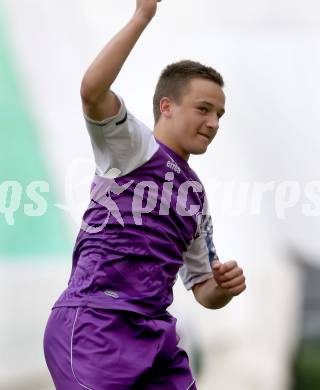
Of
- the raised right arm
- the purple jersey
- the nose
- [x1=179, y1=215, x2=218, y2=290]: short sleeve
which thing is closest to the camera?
the raised right arm

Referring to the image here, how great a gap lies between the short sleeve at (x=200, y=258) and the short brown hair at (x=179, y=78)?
0.89 ft

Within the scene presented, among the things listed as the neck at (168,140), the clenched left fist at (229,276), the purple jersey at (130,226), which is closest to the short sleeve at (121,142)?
the purple jersey at (130,226)

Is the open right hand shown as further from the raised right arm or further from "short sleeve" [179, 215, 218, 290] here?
"short sleeve" [179, 215, 218, 290]

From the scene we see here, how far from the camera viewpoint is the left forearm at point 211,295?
1817 mm

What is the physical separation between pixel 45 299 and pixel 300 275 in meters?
0.84

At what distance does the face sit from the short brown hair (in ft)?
0.05

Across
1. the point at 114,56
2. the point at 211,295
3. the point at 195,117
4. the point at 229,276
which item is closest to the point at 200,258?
the point at 211,295

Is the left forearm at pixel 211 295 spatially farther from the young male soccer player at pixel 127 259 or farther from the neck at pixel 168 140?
the neck at pixel 168 140

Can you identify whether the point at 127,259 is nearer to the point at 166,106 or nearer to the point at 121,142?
the point at 121,142

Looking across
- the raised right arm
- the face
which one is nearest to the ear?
the face

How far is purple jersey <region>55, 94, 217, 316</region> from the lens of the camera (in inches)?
62.7

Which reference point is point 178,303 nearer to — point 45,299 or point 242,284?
point 45,299

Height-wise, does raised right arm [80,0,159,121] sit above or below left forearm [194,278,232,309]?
above

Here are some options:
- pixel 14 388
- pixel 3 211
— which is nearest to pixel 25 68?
pixel 3 211
